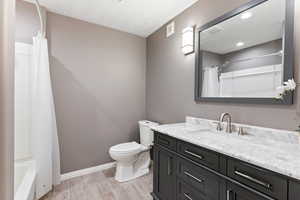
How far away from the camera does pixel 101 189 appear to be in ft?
6.28

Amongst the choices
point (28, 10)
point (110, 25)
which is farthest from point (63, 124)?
point (110, 25)

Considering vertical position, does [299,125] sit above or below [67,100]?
below

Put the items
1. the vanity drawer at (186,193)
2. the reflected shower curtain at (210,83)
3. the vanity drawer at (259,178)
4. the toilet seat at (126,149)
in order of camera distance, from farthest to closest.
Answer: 1. the toilet seat at (126,149)
2. the reflected shower curtain at (210,83)
3. the vanity drawer at (186,193)
4. the vanity drawer at (259,178)

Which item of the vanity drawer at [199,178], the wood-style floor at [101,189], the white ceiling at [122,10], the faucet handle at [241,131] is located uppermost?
the white ceiling at [122,10]

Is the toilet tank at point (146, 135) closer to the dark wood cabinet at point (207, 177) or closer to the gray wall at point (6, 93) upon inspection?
the dark wood cabinet at point (207, 177)

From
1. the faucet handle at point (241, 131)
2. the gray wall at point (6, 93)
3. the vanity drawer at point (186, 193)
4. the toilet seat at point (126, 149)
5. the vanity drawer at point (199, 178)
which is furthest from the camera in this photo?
the toilet seat at point (126, 149)

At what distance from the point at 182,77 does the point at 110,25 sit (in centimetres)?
152

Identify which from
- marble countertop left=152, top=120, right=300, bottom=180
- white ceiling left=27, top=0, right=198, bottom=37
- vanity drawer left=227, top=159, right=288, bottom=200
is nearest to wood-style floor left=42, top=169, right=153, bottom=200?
marble countertop left=152, top=120, right=300, bottom=180

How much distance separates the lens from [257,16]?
1284 millimetres

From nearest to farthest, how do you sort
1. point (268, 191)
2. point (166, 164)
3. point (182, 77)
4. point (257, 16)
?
point (268, 191) → point (257, 16) → point (166, 164) → point (182, 77)

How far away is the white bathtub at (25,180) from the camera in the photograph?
52.7 inches

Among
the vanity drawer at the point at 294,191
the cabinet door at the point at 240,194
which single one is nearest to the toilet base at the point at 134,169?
the cabinet door at the point at 240,194

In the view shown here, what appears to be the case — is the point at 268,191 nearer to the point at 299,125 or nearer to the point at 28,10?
the point at 299,125

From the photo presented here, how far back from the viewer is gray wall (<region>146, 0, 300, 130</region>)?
45.6 inches
